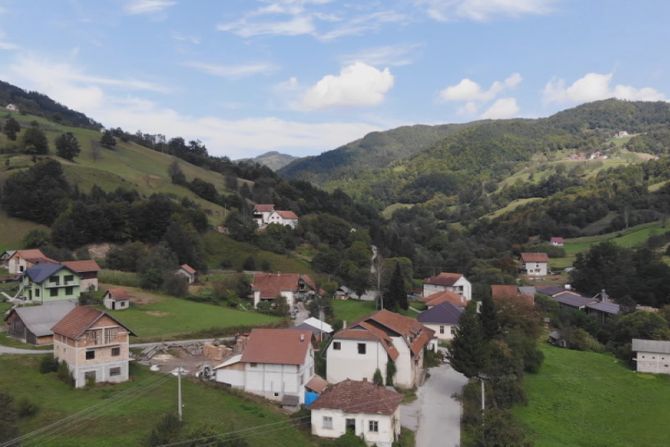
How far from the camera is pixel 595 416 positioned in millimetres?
29703

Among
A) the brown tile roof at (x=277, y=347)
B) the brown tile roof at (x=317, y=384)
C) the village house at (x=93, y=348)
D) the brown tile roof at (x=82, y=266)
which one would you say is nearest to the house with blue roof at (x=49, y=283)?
the brown tile roof at (x=82, y=266)

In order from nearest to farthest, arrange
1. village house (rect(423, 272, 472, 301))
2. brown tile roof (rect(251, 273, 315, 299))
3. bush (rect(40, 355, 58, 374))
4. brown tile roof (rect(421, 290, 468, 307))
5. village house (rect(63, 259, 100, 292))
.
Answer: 1. bush (rect(40, 355, 58, 374))
2. village house (rect(63, 259, 100, 292))
3. brown tile roof (rect(251, 273, 315, 299))
4. brown tile roof (rect(421, 290, 468, 307))
5. village house (rect(423, 272, 472, 301))

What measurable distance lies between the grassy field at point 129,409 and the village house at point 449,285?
3533 cm

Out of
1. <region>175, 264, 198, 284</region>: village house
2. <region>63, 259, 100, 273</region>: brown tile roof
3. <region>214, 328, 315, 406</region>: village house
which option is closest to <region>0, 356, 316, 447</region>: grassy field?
<region>214, 328, 315, 406</region>: village house

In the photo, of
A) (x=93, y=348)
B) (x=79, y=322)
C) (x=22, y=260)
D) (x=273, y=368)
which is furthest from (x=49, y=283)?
(x=273, y=368)

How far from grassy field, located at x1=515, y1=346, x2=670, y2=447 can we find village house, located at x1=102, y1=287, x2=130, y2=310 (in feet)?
88.4

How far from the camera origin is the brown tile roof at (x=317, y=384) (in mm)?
28422

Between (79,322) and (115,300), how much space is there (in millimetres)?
13324

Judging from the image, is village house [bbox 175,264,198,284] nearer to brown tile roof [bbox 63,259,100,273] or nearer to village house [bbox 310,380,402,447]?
brown tile roof [bbox 63,259,100,273]

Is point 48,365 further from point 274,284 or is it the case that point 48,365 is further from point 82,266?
point 274,284

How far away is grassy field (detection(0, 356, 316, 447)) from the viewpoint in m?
21.1

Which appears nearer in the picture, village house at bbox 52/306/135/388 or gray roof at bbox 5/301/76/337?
village house at bbox 52/306/135/388

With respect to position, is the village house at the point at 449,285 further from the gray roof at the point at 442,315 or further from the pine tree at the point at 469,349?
the pine tree at the point at 469,349

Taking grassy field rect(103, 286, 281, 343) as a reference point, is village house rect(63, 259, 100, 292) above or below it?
above
